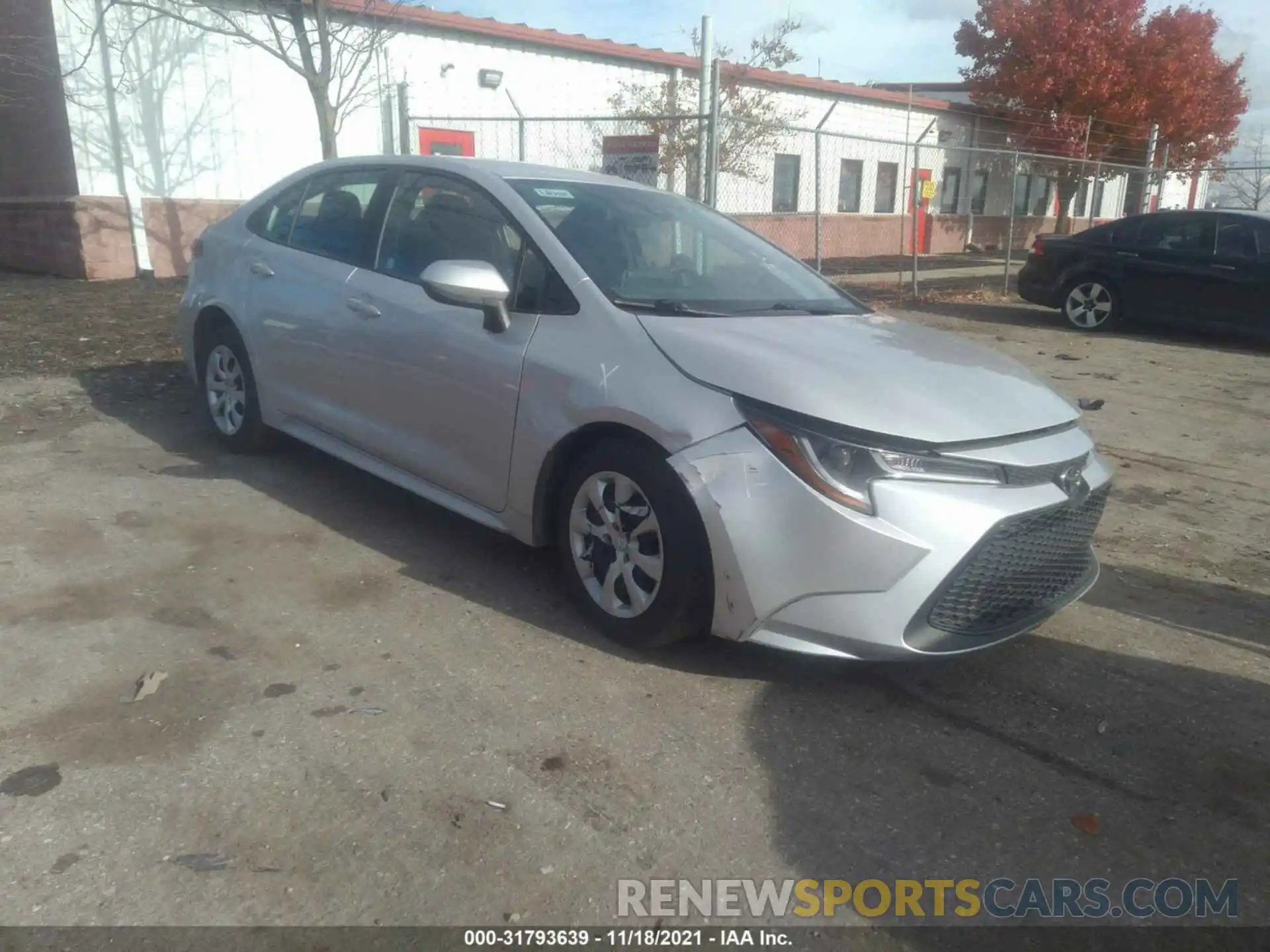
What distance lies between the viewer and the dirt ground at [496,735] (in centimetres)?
251

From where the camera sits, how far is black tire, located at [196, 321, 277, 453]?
5395 millimetres

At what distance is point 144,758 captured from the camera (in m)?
2.89

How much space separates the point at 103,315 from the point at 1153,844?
1009 cm

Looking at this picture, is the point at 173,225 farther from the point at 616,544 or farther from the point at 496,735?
the point at 496,735

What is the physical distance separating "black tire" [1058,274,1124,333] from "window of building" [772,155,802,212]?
945cm

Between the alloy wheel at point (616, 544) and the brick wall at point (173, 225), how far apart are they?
11052 mm

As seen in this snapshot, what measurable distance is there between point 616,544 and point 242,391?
287 centimetres

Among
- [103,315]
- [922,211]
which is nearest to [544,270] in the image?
[103,315]

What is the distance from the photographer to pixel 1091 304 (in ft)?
40.3

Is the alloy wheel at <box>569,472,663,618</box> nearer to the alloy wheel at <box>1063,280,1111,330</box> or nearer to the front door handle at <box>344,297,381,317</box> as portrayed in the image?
the front door handle at <box>344,297,381,317</box>

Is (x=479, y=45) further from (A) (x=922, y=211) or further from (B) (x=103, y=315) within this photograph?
(A) (x=922, y=211)

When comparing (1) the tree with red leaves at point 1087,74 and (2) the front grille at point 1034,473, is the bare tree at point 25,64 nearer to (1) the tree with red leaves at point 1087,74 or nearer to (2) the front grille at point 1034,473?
(2) the front grille at point 1034,473

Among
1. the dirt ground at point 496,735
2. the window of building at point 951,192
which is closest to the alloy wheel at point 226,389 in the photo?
the dirt ground at point 496,735

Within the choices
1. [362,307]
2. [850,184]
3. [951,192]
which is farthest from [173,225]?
[951,192]
